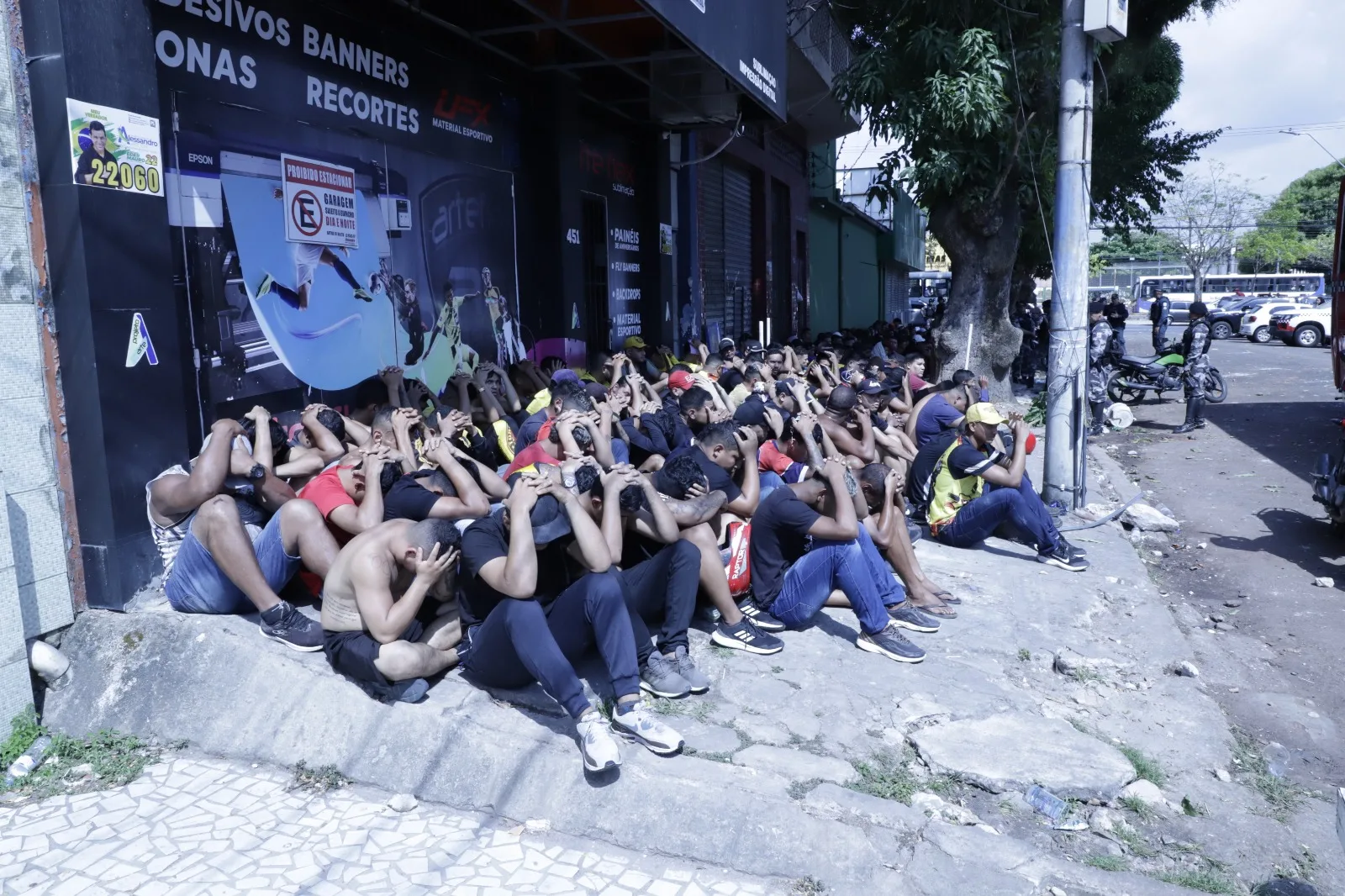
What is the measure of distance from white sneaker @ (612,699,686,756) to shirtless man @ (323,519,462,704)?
86 centimetres

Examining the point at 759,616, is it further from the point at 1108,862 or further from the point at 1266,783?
the point at 1266,783

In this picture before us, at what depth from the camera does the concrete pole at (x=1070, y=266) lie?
8352mm

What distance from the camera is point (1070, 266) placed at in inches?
334

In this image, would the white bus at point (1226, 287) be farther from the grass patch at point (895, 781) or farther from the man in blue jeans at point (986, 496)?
the grass patch at point (895, 781)

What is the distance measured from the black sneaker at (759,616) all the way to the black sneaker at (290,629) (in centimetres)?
215

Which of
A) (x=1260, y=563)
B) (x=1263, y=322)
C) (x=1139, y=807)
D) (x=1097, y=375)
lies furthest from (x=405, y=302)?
(x=1263, y=322)

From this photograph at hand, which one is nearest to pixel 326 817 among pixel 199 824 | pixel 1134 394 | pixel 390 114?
pixel 199 824

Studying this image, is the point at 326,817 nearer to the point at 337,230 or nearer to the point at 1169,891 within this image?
the point at 1169,891

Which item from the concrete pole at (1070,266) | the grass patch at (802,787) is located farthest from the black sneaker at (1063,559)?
the grass patch at (802,787)

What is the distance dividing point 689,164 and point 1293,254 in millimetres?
62715

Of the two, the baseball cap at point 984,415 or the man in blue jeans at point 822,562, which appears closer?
the man in blue jeans at point 822,562

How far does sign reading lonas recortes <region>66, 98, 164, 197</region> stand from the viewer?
4461 mm

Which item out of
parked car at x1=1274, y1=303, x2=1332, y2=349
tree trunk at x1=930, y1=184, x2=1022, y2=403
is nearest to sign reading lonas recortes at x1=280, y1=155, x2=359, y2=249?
tree trunk at x1=930, y1=184, x2=1022, y2=403

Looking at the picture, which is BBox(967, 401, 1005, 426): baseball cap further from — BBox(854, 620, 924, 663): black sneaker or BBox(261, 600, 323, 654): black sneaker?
BBox(261, 600, 323, 654): black sneaker
